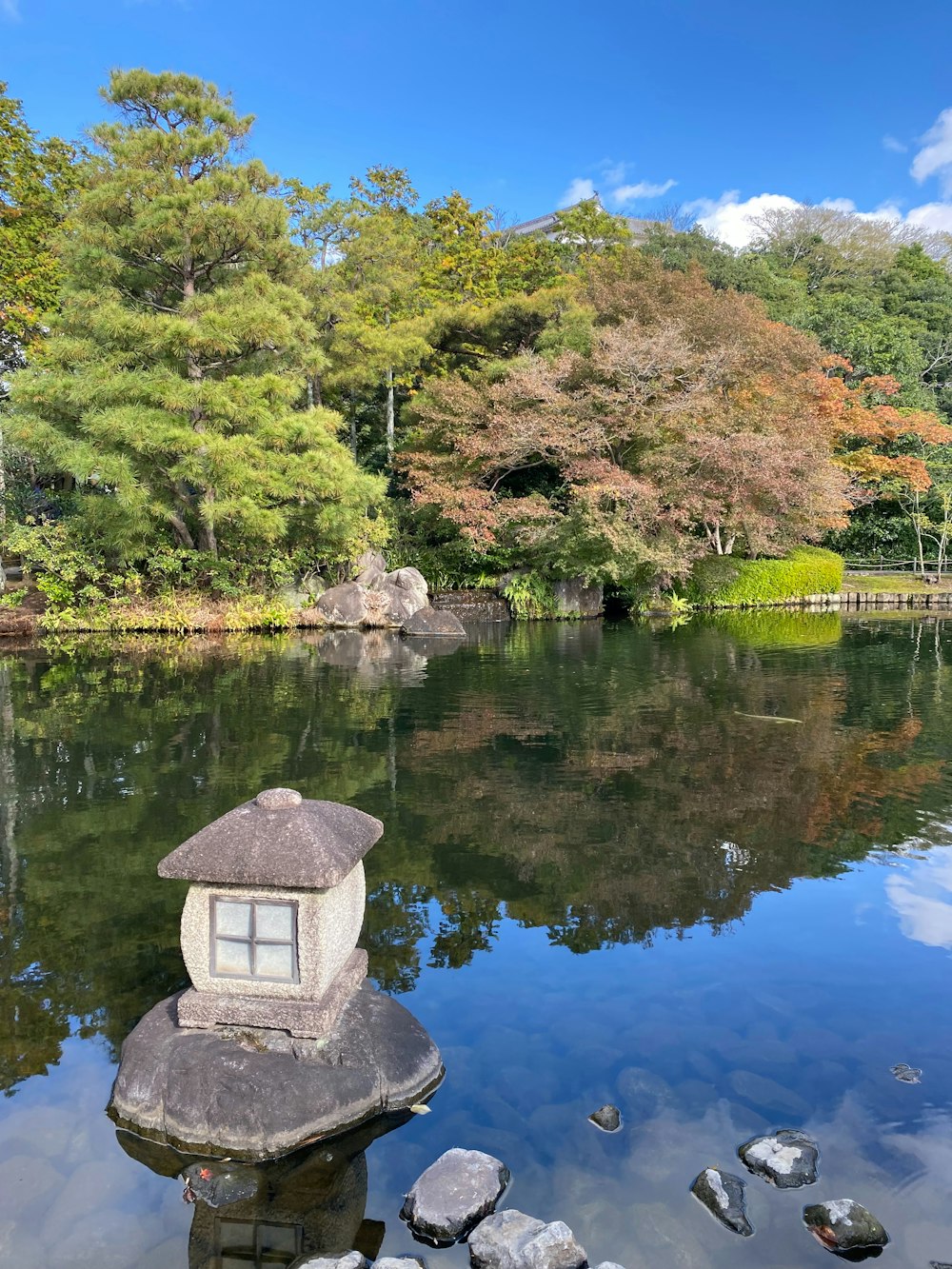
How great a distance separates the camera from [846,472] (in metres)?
26.0

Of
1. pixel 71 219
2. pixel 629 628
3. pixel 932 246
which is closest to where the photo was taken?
pixel 71 219

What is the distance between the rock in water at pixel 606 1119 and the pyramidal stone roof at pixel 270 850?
4.55 feet

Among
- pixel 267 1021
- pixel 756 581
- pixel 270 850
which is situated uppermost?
pixel 756 581

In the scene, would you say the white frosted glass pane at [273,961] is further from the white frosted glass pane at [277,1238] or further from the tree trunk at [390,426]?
the tree trunk at [390,426]

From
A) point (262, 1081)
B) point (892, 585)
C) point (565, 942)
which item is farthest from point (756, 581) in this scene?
point (262, 1081)

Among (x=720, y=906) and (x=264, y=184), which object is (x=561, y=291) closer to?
(x=264, y=184)

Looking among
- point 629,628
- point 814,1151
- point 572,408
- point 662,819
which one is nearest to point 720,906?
point 662,819

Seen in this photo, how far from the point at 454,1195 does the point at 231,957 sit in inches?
49.9

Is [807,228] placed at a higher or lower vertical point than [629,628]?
higher

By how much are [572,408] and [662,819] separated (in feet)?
53.5

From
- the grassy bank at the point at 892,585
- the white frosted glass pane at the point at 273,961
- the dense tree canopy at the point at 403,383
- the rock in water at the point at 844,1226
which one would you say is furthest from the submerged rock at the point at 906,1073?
the grassy bank at the point at 892,585

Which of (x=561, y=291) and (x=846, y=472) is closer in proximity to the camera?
(x=561, y=291)

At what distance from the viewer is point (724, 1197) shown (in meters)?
2.91

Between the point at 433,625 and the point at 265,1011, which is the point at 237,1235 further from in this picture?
the point at 433,625
